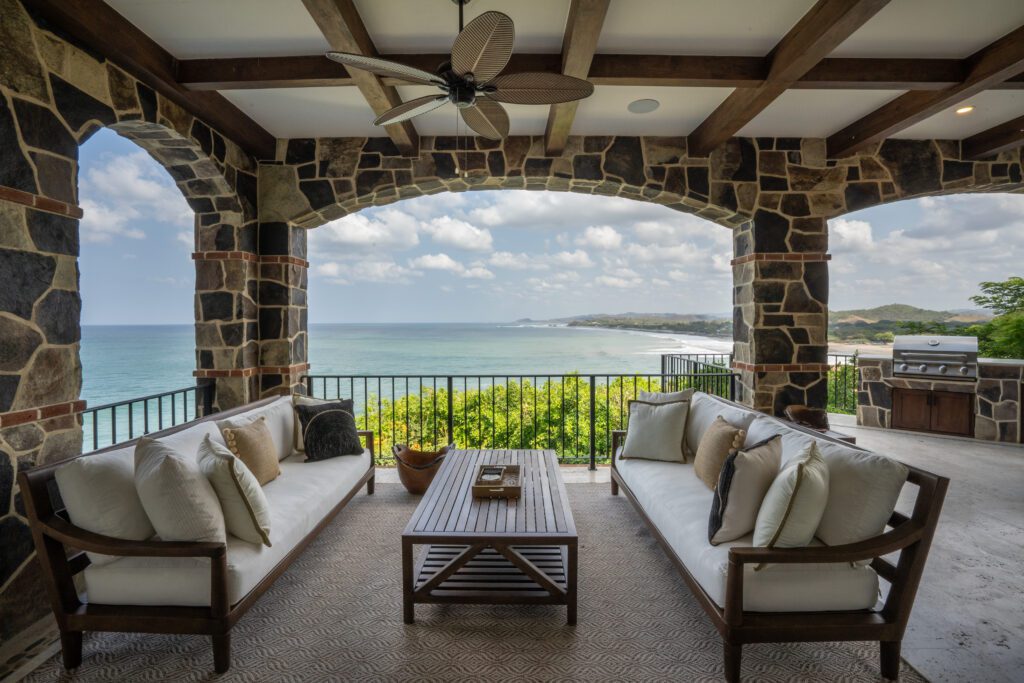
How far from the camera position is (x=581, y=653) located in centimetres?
205

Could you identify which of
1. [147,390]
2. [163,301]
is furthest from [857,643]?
[163,301]

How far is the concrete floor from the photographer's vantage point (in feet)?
6.55

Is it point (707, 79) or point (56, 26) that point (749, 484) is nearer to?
point (707, 79)

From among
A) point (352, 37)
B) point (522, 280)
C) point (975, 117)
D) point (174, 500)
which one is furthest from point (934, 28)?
point (522, 280)

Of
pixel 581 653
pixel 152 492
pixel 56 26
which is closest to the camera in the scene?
pixel 152 492

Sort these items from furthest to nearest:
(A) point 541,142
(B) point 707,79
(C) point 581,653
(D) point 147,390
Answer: (D) point 147,390 < (A) point 541,142 < (B) point 707,79 < (C) point 581,653

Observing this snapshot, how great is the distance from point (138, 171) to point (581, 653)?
34642 mm

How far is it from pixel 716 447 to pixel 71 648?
3063 millimetres

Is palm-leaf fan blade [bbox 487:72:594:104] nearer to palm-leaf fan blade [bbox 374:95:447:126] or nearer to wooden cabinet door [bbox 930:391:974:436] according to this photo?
palm-leaf fan blade [bbox 374:95:447:126]

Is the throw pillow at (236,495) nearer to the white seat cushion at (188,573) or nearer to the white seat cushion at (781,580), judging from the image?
the white seat cushion at (188,573)

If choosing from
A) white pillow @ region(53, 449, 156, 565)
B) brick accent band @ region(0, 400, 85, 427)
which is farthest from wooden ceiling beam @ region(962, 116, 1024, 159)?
brick accent band @ region(0, 400, 85, 427)

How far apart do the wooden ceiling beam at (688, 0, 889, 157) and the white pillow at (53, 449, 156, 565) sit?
3763 mm

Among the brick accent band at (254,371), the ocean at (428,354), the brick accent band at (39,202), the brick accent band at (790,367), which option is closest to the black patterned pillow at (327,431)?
the brick accent band at (254,371)

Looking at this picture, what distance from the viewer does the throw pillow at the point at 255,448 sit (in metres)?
2.79
